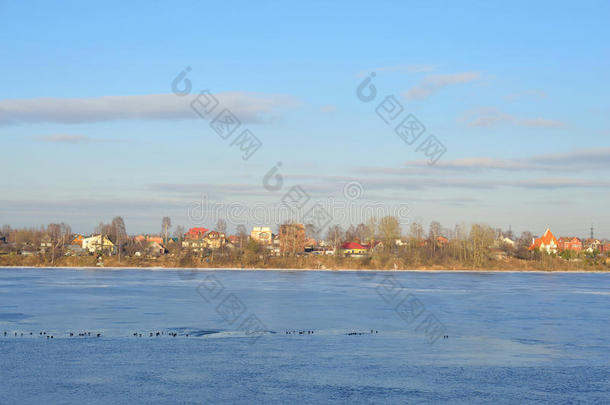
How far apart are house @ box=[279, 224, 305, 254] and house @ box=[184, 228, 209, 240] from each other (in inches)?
1502

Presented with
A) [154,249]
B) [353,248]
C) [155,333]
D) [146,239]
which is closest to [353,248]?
[353,248]

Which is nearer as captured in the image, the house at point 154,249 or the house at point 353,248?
the house at point 154,249

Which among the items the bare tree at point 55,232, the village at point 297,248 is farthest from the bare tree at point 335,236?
the bare tree at point 55,232

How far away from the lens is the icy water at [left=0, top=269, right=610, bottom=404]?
15.8 metres

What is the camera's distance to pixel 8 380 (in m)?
16.4

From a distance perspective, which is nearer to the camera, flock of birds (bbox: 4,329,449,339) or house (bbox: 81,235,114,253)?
flock of birds (bbox: 4,329,449,339)

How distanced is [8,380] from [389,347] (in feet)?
40.1

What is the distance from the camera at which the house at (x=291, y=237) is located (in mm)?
107312

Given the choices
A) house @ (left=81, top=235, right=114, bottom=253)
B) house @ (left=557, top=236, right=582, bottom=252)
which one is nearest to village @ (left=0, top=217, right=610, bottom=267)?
house @ (left=81, top=235, right=114, bottom=253)

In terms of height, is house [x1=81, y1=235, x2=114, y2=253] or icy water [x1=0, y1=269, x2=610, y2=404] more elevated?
house [x1=81, y1=235, x2=114, y2=253]

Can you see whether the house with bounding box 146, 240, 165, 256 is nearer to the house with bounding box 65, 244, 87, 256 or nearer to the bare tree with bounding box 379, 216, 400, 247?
Result: the house with bounding box 65, 244, 87, 256

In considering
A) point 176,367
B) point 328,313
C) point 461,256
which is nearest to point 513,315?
point 328,313

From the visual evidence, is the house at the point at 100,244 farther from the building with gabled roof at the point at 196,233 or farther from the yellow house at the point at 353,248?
the yellow house at the point at 353,248

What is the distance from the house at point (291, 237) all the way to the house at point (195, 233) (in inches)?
1502
